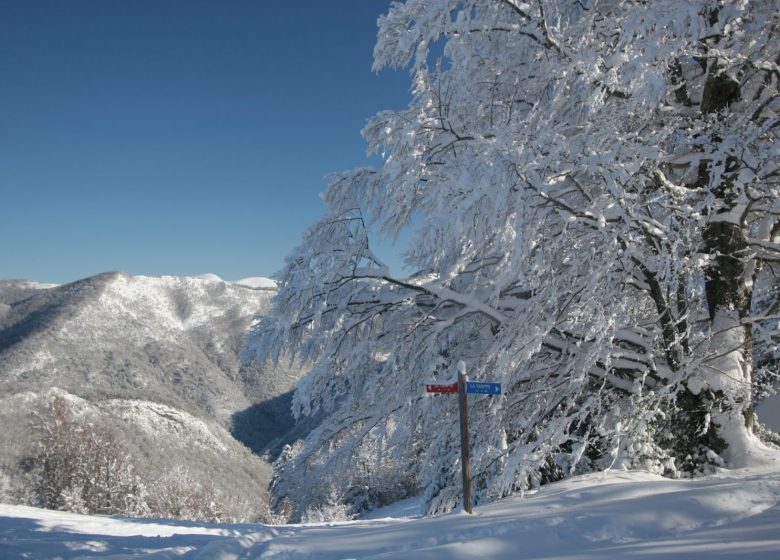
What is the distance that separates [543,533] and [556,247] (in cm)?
261

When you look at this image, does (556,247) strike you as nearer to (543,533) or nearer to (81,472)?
(543,533)

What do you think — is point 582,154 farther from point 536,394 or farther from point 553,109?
point 536,394

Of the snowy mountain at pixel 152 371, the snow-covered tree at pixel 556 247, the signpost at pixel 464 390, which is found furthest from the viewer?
the snowy mountain at pixel 152 371

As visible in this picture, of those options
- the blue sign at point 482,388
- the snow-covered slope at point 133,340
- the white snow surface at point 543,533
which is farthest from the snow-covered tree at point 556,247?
the snow-covered slope at point 133,340

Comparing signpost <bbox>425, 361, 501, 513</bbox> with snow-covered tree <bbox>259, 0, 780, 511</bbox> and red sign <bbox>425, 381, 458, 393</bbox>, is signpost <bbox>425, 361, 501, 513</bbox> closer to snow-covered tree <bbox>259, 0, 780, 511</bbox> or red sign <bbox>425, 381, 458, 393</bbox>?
red sign <bbox>425, 381, 458, 393</bbox>

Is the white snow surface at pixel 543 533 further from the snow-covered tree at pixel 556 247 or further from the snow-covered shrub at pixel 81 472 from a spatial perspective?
the snow-covered shrub at pixel 81 472

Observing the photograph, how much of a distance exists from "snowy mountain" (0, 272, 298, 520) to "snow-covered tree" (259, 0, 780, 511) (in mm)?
58166

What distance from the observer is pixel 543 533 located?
3.45 m

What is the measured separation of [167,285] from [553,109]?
558 ft

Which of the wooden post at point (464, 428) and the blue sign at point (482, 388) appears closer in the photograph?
the wooden post at point (464, 428)

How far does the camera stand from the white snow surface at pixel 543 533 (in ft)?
10.3

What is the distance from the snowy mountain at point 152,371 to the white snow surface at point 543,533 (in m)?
58.0

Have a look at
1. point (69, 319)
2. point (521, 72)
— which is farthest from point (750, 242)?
point (69, 319)

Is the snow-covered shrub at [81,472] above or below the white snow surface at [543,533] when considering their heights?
below
